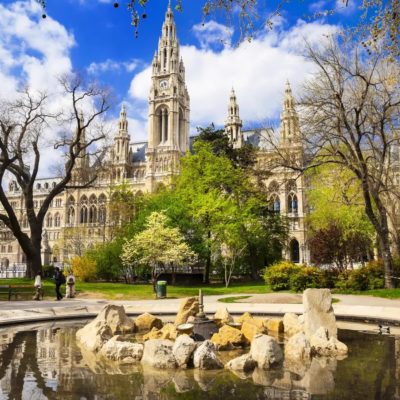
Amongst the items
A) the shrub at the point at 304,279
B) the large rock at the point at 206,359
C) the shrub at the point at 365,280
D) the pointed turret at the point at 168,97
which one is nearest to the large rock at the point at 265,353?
the large rock at the point at 206,359

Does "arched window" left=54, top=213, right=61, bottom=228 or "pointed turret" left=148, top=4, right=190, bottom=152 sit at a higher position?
"pointed turret" left=148, top=4, right=190, bottom=152

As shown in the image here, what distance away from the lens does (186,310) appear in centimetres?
1108

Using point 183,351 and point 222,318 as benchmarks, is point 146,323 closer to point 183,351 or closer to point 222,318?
point 222,318

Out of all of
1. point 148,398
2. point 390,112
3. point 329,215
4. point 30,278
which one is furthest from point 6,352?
point 329,215

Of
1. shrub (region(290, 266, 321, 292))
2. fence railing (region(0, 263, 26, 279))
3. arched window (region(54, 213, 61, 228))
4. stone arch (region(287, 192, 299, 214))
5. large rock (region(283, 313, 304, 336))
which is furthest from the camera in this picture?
arched window (region(54, 213, 61, 228))

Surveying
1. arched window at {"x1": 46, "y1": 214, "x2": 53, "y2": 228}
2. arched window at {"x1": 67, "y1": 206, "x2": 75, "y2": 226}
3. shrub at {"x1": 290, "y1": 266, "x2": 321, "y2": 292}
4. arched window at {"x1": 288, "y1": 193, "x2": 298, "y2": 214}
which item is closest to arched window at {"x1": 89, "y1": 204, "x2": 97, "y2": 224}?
arched window at {"x1": 67, "y1": 206, "x2": 75, "y2": 226}

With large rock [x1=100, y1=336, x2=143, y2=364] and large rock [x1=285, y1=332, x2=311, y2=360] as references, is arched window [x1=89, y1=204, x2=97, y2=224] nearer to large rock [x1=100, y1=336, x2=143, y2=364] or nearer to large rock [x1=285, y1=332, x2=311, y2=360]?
large rock [x1=100, y1=336, x2=143, y2=364]

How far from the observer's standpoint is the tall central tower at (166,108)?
254 feet

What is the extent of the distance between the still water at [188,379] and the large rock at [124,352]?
227mm

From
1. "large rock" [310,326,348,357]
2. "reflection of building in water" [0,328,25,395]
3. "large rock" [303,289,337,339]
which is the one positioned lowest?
"reflection of building in water" [0,328,25,395]

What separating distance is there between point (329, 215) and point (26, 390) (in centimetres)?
3206

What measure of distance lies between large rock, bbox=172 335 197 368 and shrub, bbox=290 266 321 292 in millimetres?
15724

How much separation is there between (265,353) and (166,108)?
76180 millimetres

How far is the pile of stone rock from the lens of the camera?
24.1 ft
